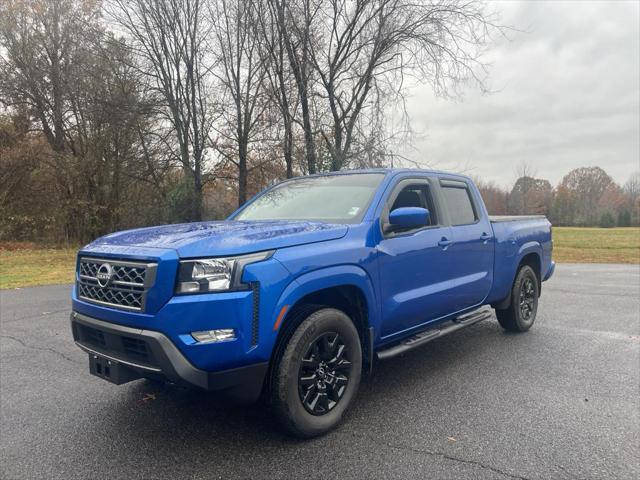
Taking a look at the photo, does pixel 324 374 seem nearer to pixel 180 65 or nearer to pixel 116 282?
pixel 116 282

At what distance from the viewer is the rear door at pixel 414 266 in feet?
12.2

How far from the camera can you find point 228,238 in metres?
2.91

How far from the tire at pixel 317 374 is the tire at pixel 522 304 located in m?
3.08

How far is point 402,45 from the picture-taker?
52.2ft

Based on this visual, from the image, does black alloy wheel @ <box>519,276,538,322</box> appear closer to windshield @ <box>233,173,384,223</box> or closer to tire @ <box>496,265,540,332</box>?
tire @ <box>496,265,540,332</box>

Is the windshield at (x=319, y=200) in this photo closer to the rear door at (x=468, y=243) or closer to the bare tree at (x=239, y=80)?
the rear door at (x=468, y=243)

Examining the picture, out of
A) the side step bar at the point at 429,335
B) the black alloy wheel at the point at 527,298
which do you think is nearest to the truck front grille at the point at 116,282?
the side step bar at the point at 429,335

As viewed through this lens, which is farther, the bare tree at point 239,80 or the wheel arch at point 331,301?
the bare tree at point 239,80

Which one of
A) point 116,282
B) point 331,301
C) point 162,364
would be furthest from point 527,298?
point 116,282

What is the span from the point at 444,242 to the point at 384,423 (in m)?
1.76

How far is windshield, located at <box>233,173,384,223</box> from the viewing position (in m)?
3.88

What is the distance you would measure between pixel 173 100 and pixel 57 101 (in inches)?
240

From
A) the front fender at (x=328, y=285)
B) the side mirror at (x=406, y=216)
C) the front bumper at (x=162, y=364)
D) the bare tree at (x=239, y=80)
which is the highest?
the bare tree at (x=239, y=80)

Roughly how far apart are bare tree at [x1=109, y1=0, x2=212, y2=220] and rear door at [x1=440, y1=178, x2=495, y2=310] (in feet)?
47.7
